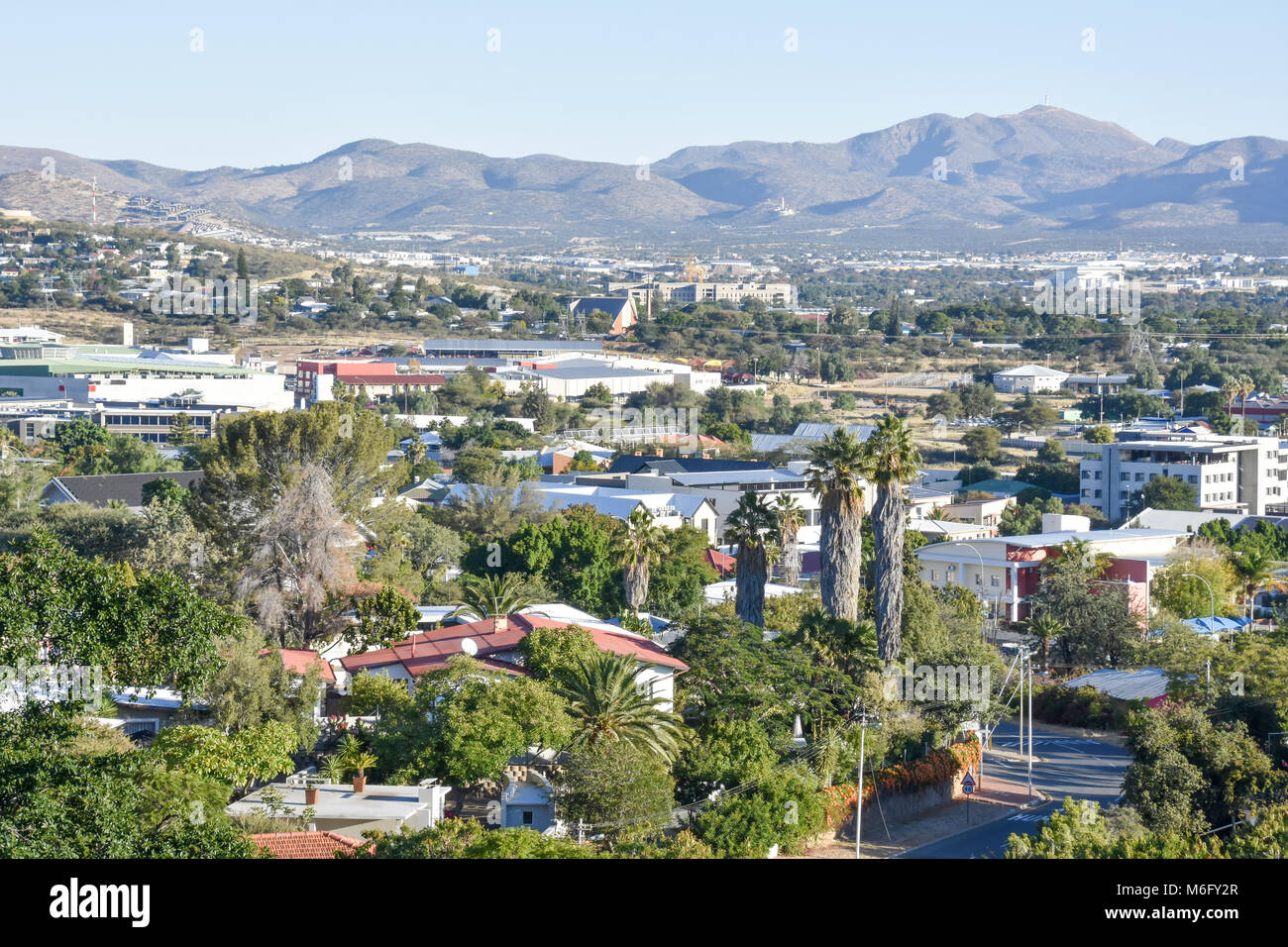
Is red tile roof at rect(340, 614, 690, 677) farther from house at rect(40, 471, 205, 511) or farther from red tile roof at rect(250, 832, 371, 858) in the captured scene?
house at rect(40, 471, 205, 511)

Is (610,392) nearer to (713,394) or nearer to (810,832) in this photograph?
(713,394)

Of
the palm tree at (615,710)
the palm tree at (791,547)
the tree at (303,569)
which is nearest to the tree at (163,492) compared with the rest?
the tree at (303,569)

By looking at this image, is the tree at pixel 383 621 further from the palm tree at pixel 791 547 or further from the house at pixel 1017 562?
the house at pixel 1017 562

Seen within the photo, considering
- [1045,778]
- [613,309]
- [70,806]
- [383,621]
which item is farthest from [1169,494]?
[613,309]

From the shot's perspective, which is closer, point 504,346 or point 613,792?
point 613,792

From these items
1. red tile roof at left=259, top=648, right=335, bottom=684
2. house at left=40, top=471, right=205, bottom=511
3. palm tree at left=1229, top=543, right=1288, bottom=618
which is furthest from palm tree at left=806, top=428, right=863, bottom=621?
house at left=40, top=471, right=205, bottom=511

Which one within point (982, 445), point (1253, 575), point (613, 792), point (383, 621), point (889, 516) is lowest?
point (1253, 575)
